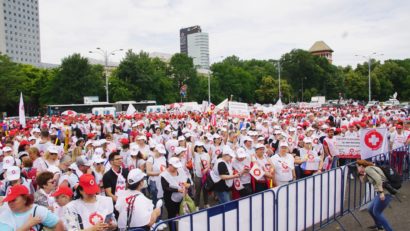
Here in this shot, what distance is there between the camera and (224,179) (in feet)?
23.7

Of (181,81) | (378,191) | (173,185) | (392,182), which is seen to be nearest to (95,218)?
(173,185)

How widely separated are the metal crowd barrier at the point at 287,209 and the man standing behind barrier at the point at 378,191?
482 mm

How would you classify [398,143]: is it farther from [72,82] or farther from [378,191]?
[72,82]

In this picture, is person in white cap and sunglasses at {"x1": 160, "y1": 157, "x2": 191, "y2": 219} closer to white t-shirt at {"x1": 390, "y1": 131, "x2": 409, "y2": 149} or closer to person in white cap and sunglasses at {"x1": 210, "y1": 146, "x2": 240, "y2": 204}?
person in white cap and sunglasses at {"x1": 210, "y1": 146, "x2": 240, "y2": 204}

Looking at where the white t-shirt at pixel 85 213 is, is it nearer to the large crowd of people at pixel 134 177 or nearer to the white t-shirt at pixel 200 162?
the large crowd of people at pixel 134 177

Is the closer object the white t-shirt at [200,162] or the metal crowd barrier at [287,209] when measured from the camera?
the metal crowd barrier at [287,209]

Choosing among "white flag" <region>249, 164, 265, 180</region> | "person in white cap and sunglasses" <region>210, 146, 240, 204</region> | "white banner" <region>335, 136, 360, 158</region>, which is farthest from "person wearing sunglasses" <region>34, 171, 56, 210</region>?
"white banner" <region>335, 136, 360, 158</region>

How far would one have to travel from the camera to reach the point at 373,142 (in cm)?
914

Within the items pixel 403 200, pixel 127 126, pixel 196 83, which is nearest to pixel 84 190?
pixel 403 200

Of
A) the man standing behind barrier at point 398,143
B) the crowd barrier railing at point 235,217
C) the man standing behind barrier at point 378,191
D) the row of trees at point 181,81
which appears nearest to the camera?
the crowd barrier railing at point 235,217

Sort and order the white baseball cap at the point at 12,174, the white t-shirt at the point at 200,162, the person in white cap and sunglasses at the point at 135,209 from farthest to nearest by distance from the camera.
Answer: the white t-shirt at the point at 200,162, the white baseball cap at the point at 12,174, the person in white cap and sunglasses at the point at 135,209

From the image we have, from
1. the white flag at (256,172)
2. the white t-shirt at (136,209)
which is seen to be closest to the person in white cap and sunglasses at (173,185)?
the white flag at (256,172)

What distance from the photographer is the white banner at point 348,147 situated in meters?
10.5

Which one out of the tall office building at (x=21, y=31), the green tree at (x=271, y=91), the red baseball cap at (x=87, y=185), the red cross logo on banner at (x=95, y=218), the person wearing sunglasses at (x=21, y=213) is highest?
the tall office building at (x=21, y=31)
